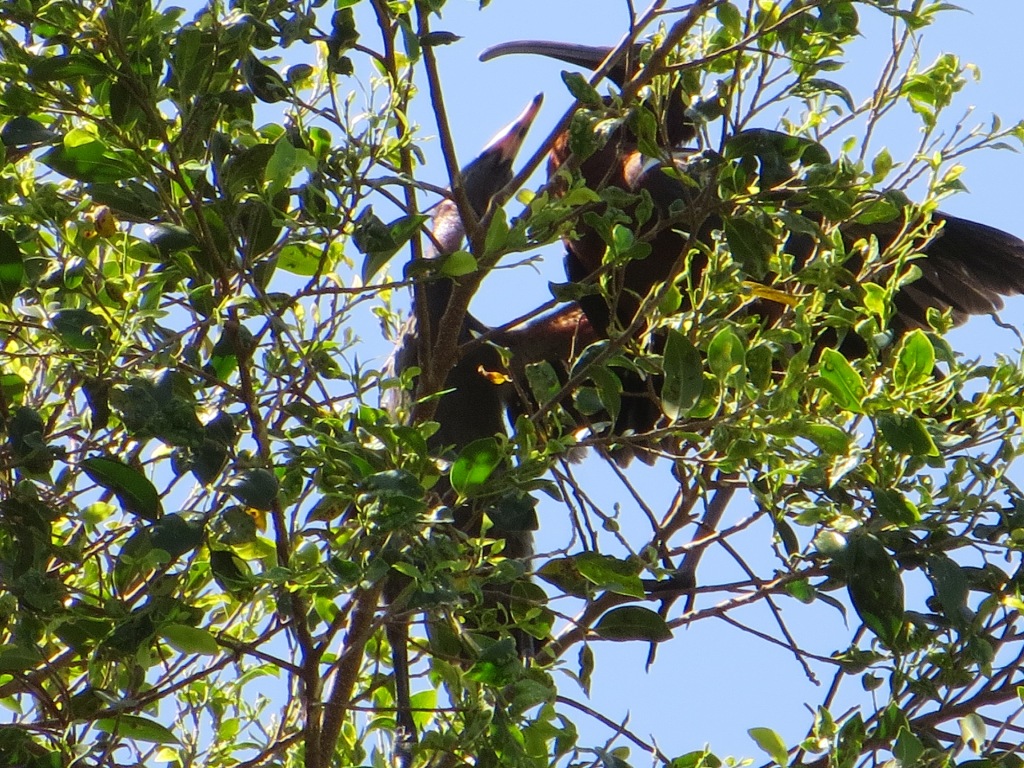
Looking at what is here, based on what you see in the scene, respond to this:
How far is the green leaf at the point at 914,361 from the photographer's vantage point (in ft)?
3.26

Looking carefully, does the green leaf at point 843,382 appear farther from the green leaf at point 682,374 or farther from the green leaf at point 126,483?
the green leaf at point 126,483

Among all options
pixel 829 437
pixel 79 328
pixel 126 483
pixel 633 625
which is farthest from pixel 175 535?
pixel 829 437

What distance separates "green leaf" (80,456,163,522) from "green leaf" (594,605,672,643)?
0.46 m

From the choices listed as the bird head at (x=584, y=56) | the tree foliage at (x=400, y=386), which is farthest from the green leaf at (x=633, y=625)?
the bird head at (x=584, y=56)

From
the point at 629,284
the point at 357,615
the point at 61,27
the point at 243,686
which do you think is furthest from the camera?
the point at 629,284

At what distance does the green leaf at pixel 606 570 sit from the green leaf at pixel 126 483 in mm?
399

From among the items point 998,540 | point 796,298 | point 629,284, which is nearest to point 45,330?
point 796,298

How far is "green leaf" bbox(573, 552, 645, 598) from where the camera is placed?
1127 mm

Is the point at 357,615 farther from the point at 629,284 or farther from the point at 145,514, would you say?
the point at 629,284

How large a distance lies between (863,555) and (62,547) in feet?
2.52

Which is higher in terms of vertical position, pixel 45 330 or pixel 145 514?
pixel 45 330

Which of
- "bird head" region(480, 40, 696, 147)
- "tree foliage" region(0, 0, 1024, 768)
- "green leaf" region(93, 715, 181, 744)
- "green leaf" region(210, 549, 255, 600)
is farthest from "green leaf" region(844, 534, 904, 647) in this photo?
"bird head" region(480, 40, 696, 147)

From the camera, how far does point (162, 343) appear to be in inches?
42.8

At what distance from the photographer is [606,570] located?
3.72ft
